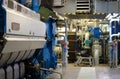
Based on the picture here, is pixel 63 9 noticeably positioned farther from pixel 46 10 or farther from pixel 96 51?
pixel 96 51

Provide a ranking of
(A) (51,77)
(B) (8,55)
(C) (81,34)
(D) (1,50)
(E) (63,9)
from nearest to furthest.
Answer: (D) (1,50) → (B) (8,55) → (A) (51,77) → (E) (63,9) → (C) (81,34)

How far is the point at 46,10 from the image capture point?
10148 mm

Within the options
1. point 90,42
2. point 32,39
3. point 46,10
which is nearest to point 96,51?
point 90,42

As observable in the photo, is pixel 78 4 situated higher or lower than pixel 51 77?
higher

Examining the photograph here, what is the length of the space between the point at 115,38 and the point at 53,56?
185 inches

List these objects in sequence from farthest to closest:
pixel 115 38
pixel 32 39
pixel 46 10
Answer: pixel 115 38 < pixel 46 10 < pixel 32 39

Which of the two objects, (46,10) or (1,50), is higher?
(46,10)

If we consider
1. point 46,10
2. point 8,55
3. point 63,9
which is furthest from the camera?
point 63,9

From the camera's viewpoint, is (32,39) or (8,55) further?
(32,39)

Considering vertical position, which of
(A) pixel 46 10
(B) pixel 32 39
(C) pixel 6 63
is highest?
(A) pixel 46 10

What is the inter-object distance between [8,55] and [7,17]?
3.17 feet

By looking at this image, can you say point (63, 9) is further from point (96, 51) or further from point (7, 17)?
point (7, 17)

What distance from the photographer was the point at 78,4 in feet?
39.8

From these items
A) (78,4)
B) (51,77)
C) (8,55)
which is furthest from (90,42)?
(8,55)
